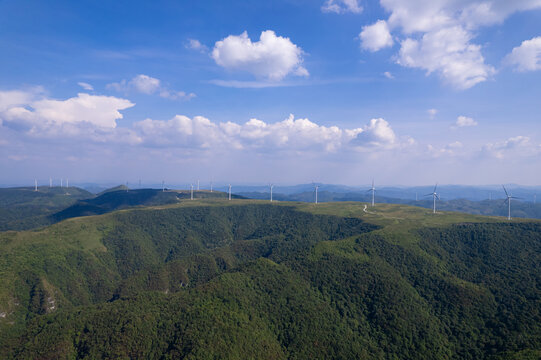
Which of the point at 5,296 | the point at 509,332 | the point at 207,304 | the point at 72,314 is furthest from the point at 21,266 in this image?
the point at 509,332

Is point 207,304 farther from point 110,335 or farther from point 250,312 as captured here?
point 110,335

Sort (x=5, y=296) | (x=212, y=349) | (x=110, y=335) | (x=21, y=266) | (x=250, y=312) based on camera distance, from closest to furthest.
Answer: (x=212, y=349)
(x=110, y=335)
(x=250, y=312)
(x=5, y=296)
(x=21, y=266)

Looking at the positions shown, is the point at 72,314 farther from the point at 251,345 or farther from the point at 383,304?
A: the point at 383,304

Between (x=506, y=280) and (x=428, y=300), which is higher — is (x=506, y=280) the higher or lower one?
the higher one

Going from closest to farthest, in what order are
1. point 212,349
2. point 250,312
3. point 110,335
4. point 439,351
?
point 212,349 < point 110,335 < point 439,351 < point 250,312

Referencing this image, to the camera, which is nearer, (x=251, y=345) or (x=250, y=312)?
(x=251, y=345)

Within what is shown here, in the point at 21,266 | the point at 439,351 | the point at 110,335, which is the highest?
the point at 21,266

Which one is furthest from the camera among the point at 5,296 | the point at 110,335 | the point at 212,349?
the point at 5,296

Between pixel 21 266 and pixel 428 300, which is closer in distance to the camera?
pixel 428 300

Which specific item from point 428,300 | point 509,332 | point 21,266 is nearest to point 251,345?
point 428,300
